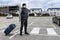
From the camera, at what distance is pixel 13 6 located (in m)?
142

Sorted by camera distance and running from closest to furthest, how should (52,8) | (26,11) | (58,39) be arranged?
(58,39)
(26,11)
(52,8)

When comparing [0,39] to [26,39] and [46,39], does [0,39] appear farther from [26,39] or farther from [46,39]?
[46,39]

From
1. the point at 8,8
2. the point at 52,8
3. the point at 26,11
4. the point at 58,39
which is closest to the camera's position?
the point at 58,39

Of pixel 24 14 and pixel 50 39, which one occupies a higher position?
pixel 24 14

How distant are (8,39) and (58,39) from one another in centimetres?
287

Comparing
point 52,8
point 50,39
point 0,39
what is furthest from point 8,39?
point 52,8

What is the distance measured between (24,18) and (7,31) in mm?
1456

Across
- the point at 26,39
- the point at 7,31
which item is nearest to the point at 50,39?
the point at 26,39

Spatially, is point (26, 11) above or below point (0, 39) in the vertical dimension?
above

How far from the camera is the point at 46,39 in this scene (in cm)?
1003

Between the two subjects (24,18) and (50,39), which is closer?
(50,39)

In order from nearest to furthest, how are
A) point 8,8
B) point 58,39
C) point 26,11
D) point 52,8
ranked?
1. point 58,39
2. point 26,11
3. point 52,8
4. point 8,8

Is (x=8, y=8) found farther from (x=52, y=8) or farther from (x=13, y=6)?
(x=52, y=8)

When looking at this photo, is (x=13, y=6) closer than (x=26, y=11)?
No
